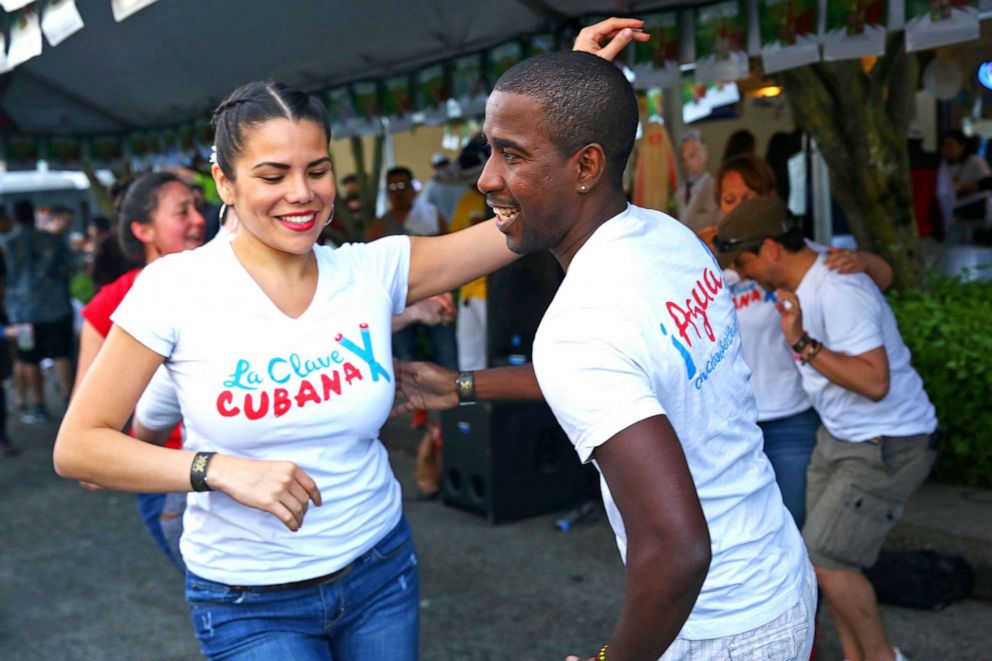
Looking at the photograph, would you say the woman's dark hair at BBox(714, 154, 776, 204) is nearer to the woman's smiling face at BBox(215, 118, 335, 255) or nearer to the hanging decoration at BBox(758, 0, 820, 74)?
the hanging decoration at BBox(758, 0, 820, 74)

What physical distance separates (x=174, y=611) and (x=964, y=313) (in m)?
4.34

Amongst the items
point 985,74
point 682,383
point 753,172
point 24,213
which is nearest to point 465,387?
point 682,383

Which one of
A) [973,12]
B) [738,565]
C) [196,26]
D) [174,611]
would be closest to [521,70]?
[738,565]

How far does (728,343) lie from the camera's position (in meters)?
1.78

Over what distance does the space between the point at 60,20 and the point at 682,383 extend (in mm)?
4176

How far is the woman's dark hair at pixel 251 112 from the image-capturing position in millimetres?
2176

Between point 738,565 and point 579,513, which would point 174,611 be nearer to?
point 579,513

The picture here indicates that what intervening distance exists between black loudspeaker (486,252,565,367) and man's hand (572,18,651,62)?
395 cm

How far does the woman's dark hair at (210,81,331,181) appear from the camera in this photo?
2176 millimetres

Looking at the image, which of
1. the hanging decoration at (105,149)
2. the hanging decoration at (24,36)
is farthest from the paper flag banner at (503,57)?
the hanging decoration at (105,149)

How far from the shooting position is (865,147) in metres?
6.08

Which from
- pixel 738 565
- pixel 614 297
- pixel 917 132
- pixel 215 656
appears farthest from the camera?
pixel 917 132

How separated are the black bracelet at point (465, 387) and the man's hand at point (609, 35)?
2.65 ft

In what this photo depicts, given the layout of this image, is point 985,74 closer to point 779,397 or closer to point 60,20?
point 779,397
